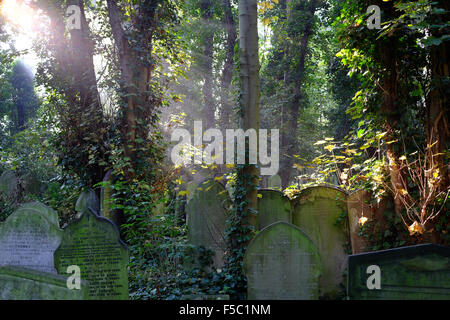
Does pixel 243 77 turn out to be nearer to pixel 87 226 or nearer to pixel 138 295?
pixel 87 226

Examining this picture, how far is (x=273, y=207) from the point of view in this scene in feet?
22.0

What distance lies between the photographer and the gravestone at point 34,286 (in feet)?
12.2

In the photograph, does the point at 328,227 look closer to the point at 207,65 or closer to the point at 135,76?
the point at 135,76

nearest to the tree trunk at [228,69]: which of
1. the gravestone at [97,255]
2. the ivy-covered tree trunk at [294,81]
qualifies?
Result: the ivy-covered tree trunk at [294,81]

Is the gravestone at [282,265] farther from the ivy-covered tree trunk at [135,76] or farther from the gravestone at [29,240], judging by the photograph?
the ivy-covered tree trunk at [135,76]

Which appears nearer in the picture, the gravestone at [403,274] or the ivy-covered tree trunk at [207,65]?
the gravestone at [403,274]

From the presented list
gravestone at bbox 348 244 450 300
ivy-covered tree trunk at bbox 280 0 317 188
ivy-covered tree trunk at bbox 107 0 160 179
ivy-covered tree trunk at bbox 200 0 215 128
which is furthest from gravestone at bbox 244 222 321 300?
ivy-covered tree trunk at bbox 200 0 215 128

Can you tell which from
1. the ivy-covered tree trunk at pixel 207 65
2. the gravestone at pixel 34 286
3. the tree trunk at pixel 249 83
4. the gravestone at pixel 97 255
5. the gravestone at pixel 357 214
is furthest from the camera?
the ivy-covered tree trunk at pixel 207 65

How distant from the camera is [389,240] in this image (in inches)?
214

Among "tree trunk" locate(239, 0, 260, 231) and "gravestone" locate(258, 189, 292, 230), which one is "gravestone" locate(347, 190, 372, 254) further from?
"tree trunk" locate(239, 0, 260, 231)

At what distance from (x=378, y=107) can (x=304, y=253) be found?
2579mm

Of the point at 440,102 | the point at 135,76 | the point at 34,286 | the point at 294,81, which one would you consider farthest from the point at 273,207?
the point at 294,81

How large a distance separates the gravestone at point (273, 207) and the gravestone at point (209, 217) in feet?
2.17

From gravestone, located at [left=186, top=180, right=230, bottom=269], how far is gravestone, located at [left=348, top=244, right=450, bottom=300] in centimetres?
312
